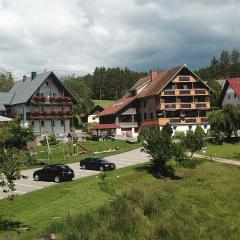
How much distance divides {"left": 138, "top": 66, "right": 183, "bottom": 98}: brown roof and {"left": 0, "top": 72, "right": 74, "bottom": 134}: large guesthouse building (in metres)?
Answer: 13.3

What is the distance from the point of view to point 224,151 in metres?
63.2

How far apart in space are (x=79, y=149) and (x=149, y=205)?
1365 inches

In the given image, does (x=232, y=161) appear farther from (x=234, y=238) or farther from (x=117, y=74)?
(x=117, y=74)

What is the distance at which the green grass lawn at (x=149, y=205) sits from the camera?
30.2 m

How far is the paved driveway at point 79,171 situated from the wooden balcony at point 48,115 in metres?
22.3

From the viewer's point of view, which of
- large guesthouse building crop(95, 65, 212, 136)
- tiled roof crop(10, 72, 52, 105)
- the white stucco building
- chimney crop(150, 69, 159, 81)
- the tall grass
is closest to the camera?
the tall grass

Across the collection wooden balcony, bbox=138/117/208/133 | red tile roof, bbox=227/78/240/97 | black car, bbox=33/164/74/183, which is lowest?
black car, bbox=33/164/74/183

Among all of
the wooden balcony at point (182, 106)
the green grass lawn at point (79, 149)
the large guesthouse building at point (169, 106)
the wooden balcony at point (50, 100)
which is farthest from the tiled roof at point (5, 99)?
the wooden balcony at point (182, 106)

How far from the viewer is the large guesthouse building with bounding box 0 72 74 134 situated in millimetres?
82188

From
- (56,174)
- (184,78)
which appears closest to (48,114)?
(184,78)

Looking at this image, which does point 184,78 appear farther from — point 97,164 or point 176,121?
point 97,164

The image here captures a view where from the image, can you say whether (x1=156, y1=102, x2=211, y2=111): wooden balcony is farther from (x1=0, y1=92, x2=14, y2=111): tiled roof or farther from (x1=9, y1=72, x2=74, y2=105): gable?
(x1=0, y1=92, x2=14, y2=111): tiled roof

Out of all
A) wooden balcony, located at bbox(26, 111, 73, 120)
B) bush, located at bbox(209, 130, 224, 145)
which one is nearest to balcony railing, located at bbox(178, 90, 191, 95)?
bush, located at bbox(209, 130, 224, 145)

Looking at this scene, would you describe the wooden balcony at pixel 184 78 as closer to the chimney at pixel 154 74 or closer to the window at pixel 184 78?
the window at pixel 184 78
